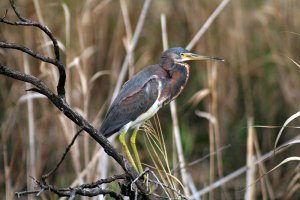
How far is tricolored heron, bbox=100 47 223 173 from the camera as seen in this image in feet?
9.53

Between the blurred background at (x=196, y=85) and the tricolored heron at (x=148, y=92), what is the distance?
82 centimetres

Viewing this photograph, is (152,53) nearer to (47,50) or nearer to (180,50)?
(47,50)

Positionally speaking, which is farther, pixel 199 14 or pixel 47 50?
pixel 199 14

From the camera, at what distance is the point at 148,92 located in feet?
9.68

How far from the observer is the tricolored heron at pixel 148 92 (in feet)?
9.53

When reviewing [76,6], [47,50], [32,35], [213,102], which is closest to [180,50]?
[213,102]

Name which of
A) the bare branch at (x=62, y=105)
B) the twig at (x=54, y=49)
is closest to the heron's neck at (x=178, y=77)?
the bare branch at (x=62, y=105)

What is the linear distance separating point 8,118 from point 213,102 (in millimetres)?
1228

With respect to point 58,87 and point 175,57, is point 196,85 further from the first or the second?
point 58,87

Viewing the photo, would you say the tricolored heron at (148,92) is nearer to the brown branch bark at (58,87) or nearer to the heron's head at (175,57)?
the heron's head at (175,57)

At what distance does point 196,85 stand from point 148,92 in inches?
75.5

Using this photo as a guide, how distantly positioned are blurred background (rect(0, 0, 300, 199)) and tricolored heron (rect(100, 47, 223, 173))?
82cm

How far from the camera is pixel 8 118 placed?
3.81 m

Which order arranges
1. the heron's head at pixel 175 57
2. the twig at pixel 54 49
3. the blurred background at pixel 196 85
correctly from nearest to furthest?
the twig at pixel 54 49 → the heron's head at pixel 175 57 → the blurred background at pixel 196 85
